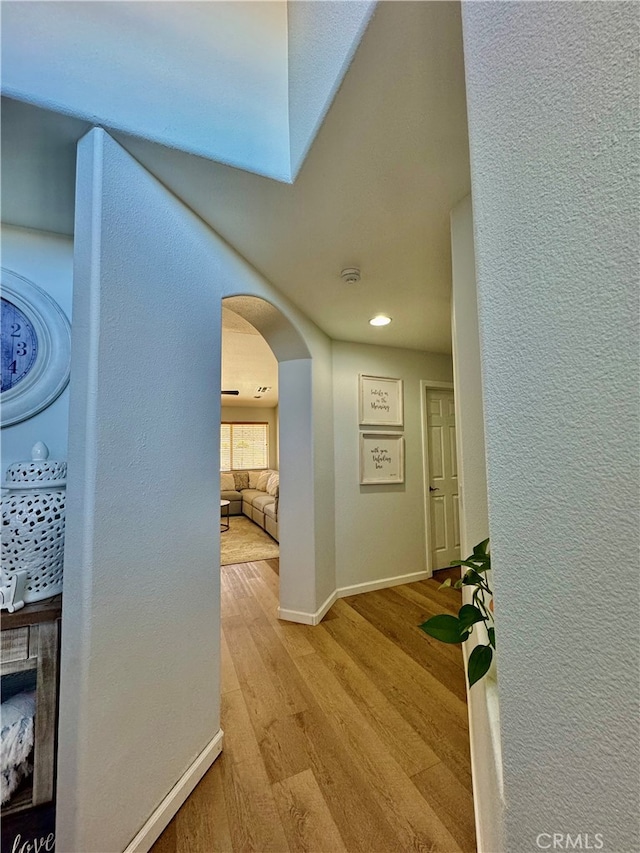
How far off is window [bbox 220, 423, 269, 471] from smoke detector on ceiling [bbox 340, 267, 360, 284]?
19.4 feet

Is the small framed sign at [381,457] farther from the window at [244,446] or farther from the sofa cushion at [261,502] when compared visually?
the window at [244,446]

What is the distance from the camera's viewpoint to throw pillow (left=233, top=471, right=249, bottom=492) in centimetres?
722

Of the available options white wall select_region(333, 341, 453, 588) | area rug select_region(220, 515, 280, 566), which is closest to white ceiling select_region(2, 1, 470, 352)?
white wall select_region(333, 341, 453, 588)

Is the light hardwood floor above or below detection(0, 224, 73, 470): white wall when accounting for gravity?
below

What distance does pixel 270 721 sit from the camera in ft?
5.19

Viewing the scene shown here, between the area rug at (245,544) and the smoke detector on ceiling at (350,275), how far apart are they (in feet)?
9.44

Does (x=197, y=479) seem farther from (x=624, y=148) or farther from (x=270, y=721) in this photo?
(x=624, y=148)

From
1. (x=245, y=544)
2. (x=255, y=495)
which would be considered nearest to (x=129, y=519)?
(x=245, y=544)

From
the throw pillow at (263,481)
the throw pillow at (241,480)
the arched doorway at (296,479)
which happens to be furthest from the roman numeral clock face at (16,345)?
the throw pillow at (241,480)

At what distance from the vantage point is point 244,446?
7.65 m

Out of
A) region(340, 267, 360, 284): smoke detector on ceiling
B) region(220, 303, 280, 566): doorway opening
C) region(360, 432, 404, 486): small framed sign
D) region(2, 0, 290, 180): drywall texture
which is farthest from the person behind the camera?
region(220, 303, 280, 566): doorway opening

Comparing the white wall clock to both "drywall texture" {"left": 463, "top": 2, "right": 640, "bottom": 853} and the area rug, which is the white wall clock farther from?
the area rug

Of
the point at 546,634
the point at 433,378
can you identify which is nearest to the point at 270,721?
the point at 546,634

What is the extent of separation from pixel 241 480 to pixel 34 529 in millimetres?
6356
